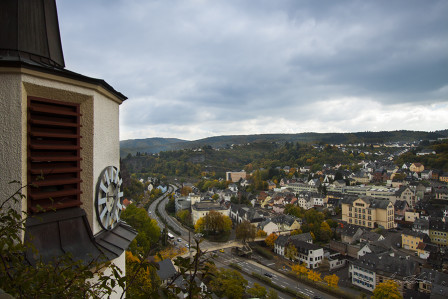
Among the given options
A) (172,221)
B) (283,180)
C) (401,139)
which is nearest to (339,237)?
(172,221)

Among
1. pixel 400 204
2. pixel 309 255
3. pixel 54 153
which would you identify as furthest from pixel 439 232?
pixel 54 153

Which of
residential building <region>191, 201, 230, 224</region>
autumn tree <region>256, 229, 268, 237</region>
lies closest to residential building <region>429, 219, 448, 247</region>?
autumn tree <region>256, 229, 268, 237</region>

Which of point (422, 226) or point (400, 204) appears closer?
point (422, 226)

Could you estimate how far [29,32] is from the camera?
3.21m

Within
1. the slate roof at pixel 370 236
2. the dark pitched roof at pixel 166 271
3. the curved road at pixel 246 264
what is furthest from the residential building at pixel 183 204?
the slate roof at pixel 370 236

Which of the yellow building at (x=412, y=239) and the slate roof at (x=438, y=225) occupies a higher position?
the slate roof at (x=438, y=225)

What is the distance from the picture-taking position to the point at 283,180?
70.2 metres

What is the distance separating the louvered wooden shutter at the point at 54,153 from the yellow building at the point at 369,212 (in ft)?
136

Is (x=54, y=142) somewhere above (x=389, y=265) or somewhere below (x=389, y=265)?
above

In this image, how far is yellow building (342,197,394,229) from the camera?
3775cm

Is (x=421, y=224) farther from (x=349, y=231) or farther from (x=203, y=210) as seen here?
(x=203, y=210)

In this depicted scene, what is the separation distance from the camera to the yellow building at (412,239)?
98.4 feet

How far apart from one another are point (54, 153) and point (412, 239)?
119ft

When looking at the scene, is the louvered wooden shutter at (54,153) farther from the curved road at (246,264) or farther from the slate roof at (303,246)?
the slate roof at (303,246)
